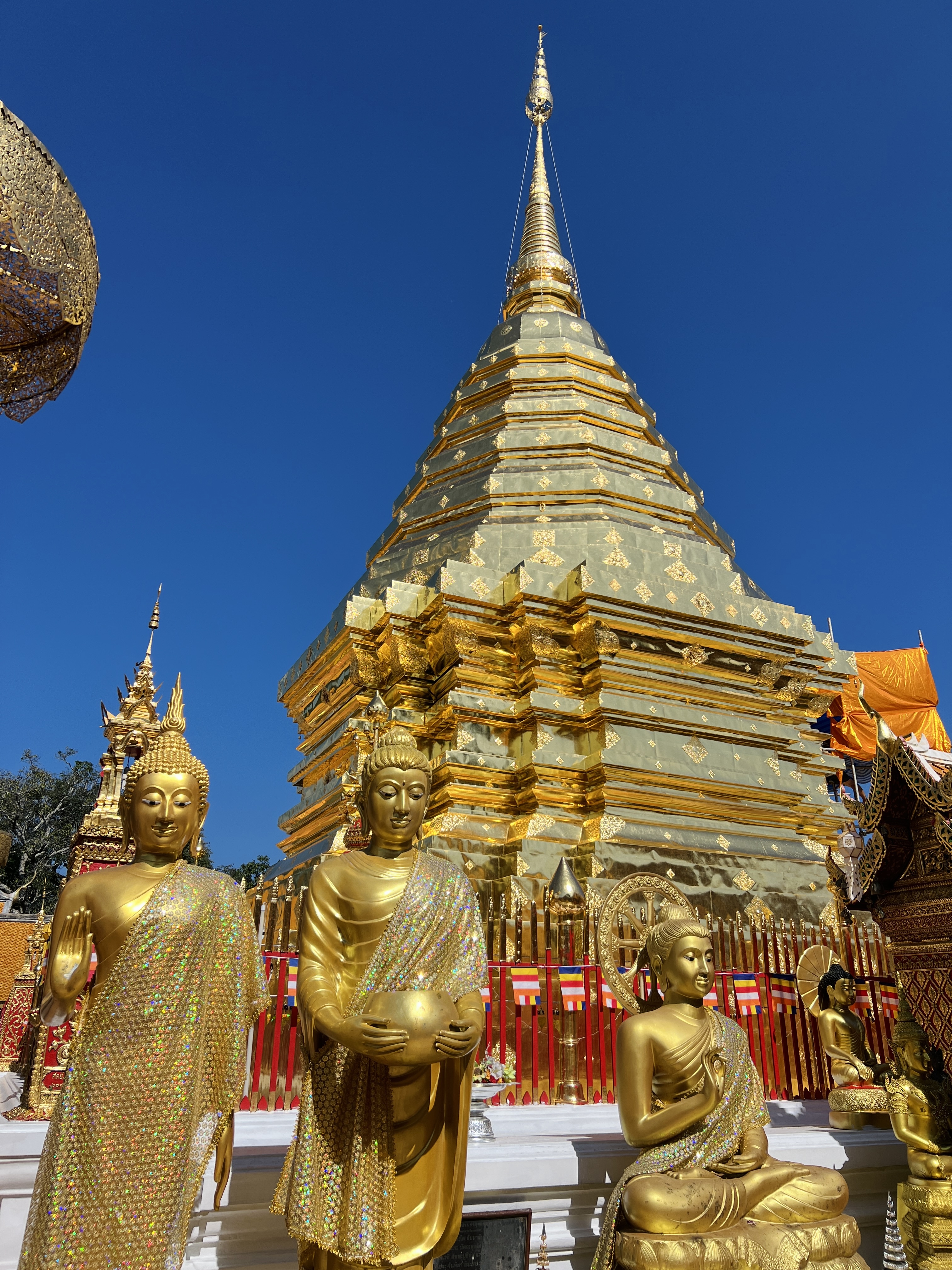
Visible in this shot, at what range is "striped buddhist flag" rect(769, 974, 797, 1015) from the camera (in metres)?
6.58

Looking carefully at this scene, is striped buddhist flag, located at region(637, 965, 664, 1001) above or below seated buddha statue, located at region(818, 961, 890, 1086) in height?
above

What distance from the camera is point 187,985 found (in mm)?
2967

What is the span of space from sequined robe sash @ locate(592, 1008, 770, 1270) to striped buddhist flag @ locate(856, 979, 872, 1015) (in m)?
→ 3.69

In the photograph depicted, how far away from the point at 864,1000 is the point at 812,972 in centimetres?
116

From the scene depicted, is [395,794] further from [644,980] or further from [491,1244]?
[644,980]

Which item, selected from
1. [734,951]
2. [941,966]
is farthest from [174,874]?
[734,951]

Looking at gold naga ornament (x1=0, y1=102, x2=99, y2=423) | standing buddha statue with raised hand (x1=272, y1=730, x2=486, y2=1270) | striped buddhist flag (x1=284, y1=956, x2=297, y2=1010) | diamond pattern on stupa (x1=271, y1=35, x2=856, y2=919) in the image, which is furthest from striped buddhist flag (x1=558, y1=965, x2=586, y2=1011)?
gold naga ornament (x1=0, y1=102, x2=99, y2=423)

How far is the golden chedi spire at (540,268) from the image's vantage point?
17.4 m

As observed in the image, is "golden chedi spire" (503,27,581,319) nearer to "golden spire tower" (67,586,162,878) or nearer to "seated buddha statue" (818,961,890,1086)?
"golden spire tower" (67,586,162,878)

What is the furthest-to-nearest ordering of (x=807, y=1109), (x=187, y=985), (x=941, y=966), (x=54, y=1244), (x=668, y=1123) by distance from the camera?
(x=807, y=1109)
(x=941, y=966)
(x=668, y=1123)
(x=187, y=985)
(x=54, y=1244)

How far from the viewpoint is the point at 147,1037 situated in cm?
287

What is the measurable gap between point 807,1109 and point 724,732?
16.0 feet

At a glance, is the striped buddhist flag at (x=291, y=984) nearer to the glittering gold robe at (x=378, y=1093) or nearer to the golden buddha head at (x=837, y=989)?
the glittering gold robe at (x=378, y=1093)

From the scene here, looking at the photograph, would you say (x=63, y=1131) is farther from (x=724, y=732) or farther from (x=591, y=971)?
(x=724, y=732)
